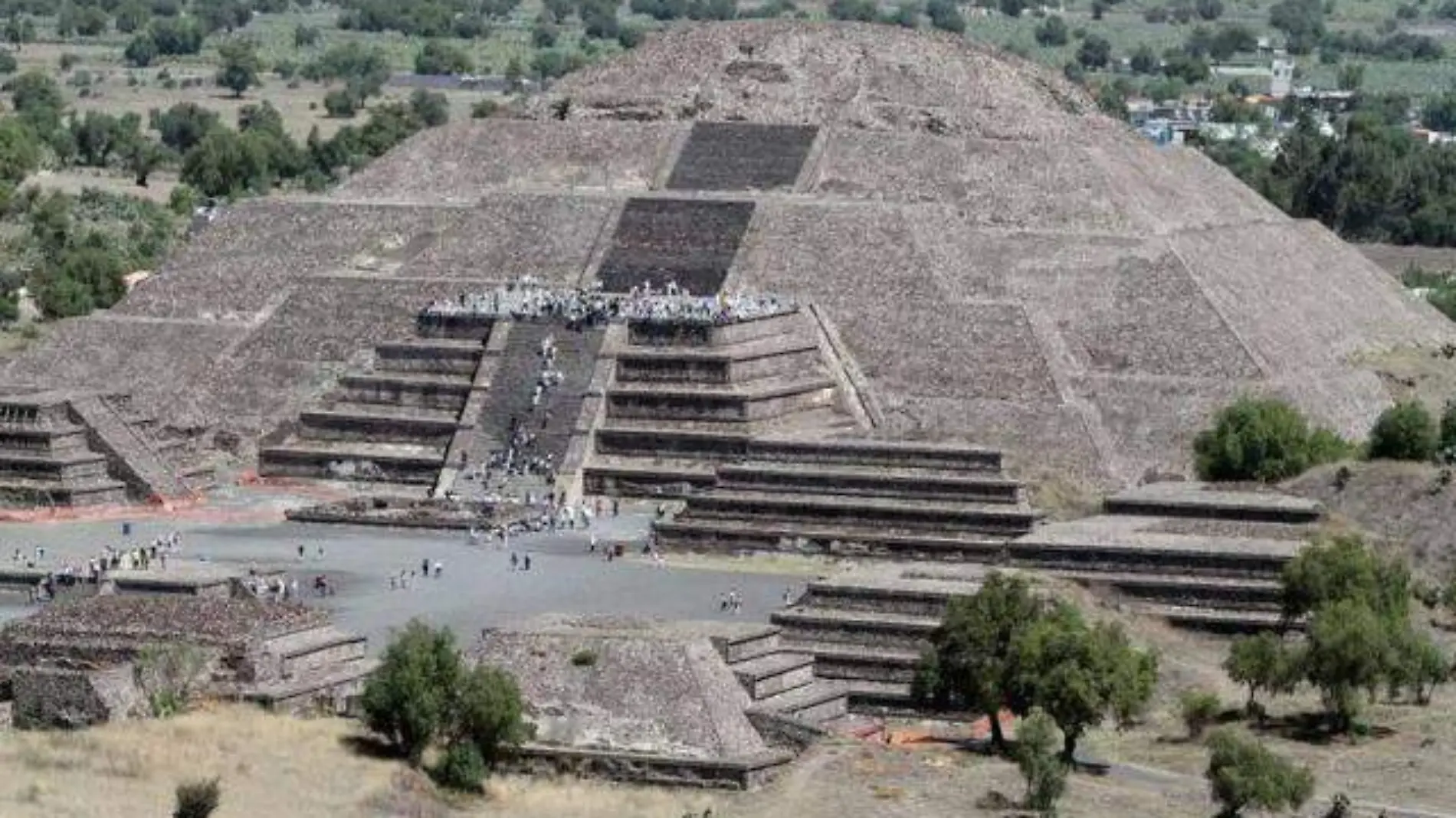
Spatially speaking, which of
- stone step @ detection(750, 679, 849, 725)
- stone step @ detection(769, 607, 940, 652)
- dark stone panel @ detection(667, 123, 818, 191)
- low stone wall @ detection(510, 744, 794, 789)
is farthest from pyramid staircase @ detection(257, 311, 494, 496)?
low stone wall @ detection(510, 744, 794, 789)

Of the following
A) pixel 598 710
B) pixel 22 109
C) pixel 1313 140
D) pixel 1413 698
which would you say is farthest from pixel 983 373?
pixel 22 109

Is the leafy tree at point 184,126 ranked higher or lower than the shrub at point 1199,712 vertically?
higher

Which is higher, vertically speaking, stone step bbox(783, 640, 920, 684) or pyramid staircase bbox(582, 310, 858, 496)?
pyramid staircase bbox(582, 310, 858, 496)

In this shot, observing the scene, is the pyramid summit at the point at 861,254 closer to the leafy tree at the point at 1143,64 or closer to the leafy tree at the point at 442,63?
the leafy tree at the point at 442,63

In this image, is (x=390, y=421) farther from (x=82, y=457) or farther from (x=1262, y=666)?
(x=1262, y=666)

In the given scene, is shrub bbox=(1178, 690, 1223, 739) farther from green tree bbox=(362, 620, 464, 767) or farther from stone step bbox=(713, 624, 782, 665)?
green tree bbox=(362, 620, 464, 767)

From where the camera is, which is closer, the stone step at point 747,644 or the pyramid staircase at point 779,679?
the pyramid staircase at point 779,679

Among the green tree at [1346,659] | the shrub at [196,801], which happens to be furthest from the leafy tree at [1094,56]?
the shrub at [196,801]

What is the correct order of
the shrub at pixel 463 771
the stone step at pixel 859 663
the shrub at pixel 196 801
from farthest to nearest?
1. the stone step at pixel 859 663
2. the shrub at pixel 463 771
3. the shrub at pixel 196 801

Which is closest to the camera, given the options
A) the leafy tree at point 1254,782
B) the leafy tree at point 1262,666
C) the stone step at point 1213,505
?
the leafy tree at point 1254,782
